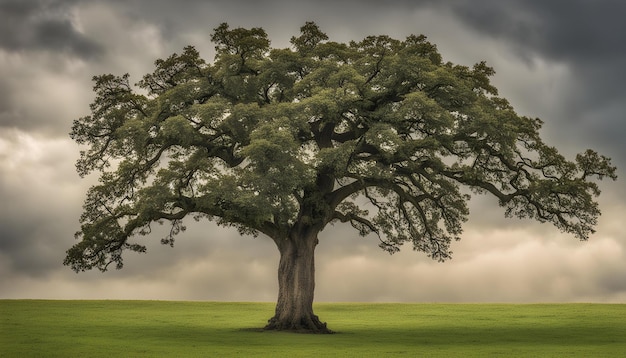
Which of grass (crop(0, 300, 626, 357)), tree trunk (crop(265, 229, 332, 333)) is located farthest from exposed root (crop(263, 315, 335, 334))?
grass (crop(0, 300, 626, 357))

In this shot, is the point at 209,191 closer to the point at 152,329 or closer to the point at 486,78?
the point at 152,329

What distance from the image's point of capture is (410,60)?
3928cm

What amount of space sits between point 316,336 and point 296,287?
380 centimetres

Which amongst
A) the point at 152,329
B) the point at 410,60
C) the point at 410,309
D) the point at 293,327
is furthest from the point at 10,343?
the point at 410,309

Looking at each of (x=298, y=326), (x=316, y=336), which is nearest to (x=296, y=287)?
(x=298, y=326)

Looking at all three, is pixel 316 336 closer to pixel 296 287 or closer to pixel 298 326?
pixel 298 326

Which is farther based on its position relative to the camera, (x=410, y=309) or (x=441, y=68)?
(x=410, y=309)

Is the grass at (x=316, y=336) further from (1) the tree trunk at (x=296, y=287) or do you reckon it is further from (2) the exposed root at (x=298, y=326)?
(1) the tree trunk at (x=296, y=287)

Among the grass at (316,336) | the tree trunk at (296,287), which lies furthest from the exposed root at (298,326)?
the grass at (316,336)

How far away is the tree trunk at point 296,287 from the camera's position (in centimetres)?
4081

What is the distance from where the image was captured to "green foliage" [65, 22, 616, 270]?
3772 centimetres

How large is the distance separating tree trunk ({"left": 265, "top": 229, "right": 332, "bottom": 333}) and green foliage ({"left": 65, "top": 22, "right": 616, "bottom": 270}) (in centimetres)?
100

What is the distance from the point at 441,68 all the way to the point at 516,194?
860 centimetres

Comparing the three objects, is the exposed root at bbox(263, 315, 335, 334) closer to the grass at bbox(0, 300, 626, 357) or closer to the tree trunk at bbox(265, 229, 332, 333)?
the tree trunk at bbox(265, 229, 332, 333)
